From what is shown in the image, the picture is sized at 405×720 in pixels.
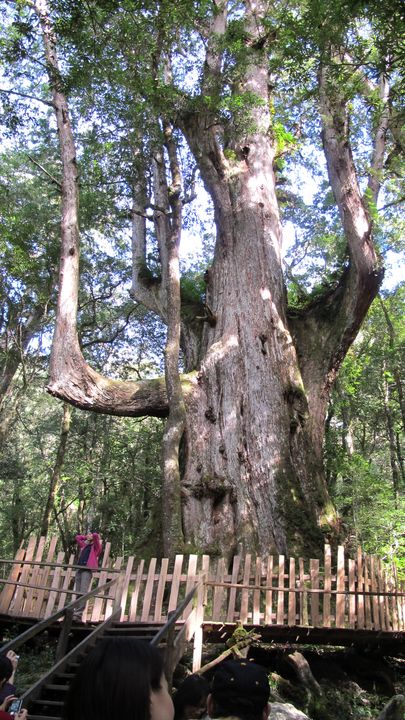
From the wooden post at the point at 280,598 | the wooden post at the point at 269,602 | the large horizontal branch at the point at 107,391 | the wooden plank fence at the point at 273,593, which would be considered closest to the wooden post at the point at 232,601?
the wooden plank fence at the point at 273,593

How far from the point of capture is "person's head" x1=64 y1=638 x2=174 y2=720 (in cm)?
140

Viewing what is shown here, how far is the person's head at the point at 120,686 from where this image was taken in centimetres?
140

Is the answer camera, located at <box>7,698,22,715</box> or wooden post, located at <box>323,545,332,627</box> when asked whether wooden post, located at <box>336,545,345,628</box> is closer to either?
wooden post, located at <box>323,545,332,627</box>

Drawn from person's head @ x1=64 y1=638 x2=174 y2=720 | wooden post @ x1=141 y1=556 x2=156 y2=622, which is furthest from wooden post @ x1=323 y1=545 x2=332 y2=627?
person's head @ x1=64 y1=638 x2=174 y2=720

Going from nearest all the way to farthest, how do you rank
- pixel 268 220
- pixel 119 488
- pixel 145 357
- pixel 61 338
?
pixel 61 338, pixel 268 220, pixel 145 357, pixel 119 488

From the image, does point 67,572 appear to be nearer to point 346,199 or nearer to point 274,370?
point 274,370

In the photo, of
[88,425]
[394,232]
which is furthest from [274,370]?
[88,425]

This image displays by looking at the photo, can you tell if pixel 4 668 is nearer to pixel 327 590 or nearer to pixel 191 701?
pixel 191 701

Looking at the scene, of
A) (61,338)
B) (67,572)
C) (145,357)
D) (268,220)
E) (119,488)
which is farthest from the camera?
(119,488)

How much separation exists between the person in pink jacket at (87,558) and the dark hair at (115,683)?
6.18 meters

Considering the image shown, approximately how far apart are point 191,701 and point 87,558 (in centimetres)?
585

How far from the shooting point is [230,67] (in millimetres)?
11031

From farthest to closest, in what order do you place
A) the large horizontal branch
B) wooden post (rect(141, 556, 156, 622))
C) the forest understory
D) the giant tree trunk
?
the large horizontal branch, the giant tree trunk, wooden post (rect(141, 556, 156, 622)), the forest understory

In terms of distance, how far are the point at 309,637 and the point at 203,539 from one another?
241 centimetres
